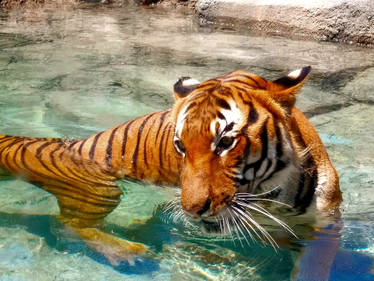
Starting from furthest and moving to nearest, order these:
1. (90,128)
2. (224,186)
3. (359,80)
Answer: (359,80), (90,128), (224,186)

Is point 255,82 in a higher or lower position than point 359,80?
higher

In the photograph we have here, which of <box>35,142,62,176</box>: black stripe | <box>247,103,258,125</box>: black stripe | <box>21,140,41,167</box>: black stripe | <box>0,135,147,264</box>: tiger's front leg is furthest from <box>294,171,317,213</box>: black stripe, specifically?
<box>21,140,41,167</box>: black stripe

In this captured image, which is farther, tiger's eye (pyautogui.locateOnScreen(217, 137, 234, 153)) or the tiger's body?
the tiger's body

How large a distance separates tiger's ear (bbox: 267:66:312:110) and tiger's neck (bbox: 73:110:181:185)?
776 mm

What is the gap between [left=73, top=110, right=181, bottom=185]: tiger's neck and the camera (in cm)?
330

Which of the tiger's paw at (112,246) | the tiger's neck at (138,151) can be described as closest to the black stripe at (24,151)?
the tiger's neck at (138,151)

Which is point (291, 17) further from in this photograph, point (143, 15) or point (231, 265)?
point (231, 265)

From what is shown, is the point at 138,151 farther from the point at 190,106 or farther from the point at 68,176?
the point at 190,106

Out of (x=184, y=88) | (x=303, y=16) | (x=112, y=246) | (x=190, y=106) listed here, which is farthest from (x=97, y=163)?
(x=303, y=16)

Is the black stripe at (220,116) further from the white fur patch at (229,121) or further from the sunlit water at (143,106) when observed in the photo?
the sunlit water at (143,106)

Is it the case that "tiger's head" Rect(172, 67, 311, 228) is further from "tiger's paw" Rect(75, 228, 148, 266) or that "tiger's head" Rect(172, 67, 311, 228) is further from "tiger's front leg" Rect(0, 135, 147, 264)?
"tiger's front leg" Rect(0, 135, 147, 264)

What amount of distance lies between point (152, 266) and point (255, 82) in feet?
3.16

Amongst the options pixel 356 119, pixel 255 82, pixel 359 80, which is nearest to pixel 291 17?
pixel 359 80

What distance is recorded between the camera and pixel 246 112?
250 cm
